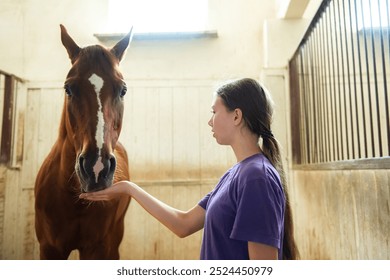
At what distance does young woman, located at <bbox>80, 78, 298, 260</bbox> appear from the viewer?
483 mm

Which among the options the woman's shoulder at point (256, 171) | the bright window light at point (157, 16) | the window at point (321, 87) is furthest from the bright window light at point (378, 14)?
→ the bright window light at point (157, 16)

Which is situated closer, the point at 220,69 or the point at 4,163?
the point at 4,163

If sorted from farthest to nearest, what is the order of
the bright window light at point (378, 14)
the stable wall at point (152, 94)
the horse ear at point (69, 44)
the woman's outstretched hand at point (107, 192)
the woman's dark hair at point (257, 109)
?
the stable wall at point (152, 94) → the horse ear at point (69, 44) → the bright window light at point (378, 14) → the woman's outstretched hand at point (107, 192) → the woman's dark hair at point (257, 109)

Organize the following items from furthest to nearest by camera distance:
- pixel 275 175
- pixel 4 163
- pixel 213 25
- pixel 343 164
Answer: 1. pixel 213 25
2. pixel 4 163
3. pixel 343 164
4. pixel 275 175

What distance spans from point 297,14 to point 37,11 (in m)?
1.71

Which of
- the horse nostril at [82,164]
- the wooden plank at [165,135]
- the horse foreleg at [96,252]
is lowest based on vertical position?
the horse foreleg at [96,252]

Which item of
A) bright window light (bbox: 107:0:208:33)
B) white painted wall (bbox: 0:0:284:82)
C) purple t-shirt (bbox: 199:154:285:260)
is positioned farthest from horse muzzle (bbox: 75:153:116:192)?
bright window light (bbox: 107:0:208:33)

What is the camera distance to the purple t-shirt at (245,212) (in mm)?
481

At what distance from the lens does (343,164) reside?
1027 millimetres

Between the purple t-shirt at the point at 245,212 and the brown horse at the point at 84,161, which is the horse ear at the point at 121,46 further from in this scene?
the purple t-shirt at the point at 245,212

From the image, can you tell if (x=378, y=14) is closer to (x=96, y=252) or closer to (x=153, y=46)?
(x=96, y=252)

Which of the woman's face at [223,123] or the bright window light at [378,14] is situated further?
the bright window light at [378,14]
